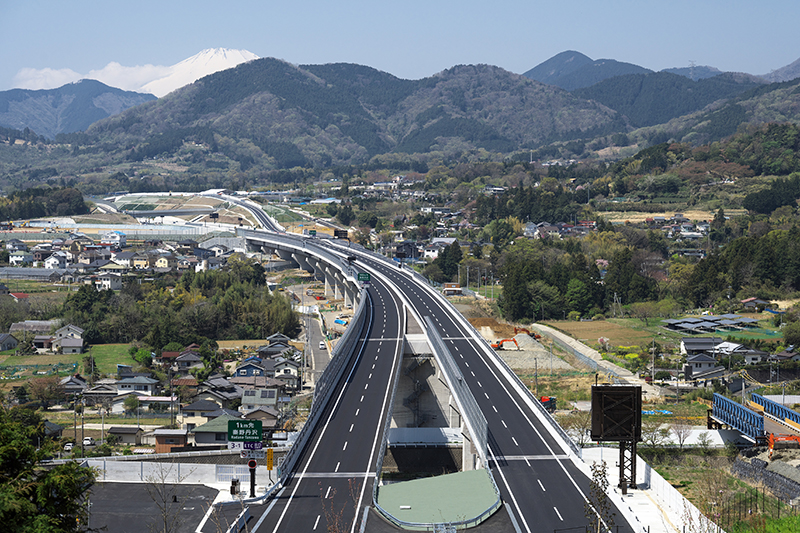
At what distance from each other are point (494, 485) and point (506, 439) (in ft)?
26.7

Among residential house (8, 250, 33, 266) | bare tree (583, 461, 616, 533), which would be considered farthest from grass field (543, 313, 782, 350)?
residential house (8, 250, 33, 266)

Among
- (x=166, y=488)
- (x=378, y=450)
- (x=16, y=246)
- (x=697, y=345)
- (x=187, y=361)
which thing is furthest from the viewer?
(x=16, y=246)

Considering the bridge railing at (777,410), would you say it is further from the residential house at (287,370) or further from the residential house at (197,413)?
the residential house at (197,413)

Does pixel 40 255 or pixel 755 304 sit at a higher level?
pixel 40 255

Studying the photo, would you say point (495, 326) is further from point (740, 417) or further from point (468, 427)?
point (468, 427)

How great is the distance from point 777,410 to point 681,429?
6.55 metres

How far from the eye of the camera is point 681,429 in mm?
47312

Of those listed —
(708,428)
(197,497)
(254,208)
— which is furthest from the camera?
(254,208)

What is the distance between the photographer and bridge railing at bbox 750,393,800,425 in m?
46.6

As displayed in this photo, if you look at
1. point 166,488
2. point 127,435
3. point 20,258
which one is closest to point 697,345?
point 127,435

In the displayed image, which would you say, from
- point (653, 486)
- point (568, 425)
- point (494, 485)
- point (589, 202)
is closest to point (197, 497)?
point (494, 485)

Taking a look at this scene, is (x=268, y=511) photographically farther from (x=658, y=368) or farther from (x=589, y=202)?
(x=589, y=202)

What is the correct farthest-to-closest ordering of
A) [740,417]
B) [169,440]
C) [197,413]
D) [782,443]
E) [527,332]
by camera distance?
[527,332] < [197,413] < [169,440] < [740,417] < [782,443]

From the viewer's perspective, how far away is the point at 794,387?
6053 centimetres
